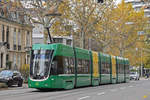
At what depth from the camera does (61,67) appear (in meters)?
24.5

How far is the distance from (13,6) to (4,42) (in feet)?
46.7

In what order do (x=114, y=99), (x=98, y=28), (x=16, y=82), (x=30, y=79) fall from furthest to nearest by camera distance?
(x=98, y=28) → (x=16, y=82) → (x=30, y=79) → (x=114, y=99)

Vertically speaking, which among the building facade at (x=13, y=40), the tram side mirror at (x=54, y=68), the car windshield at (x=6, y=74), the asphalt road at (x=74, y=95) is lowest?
the asphalt road at (x=74, y=95)

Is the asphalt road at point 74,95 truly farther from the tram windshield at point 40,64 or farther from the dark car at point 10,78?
the dark car at point 10,78

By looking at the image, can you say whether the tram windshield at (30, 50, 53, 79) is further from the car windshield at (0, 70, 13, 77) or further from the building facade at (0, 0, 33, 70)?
the building facade at (0, 0, 33, 70)

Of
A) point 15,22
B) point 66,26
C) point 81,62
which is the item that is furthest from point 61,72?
point 15,22

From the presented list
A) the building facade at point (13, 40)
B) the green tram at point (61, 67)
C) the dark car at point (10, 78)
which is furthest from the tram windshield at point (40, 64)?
the building facade at point (13, 40)

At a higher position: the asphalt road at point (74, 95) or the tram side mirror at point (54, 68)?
the tram side mirror at point (54, 68)

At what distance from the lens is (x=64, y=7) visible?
1706 inches

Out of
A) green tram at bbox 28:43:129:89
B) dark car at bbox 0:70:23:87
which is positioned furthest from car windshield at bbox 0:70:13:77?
green tram at bbox 28:43:129:89

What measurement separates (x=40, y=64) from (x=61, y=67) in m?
1.53

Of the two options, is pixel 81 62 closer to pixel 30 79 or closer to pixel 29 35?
pixel 30 79

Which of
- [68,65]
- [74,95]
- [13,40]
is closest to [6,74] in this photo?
[68,65]

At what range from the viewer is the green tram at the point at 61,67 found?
928 inches
